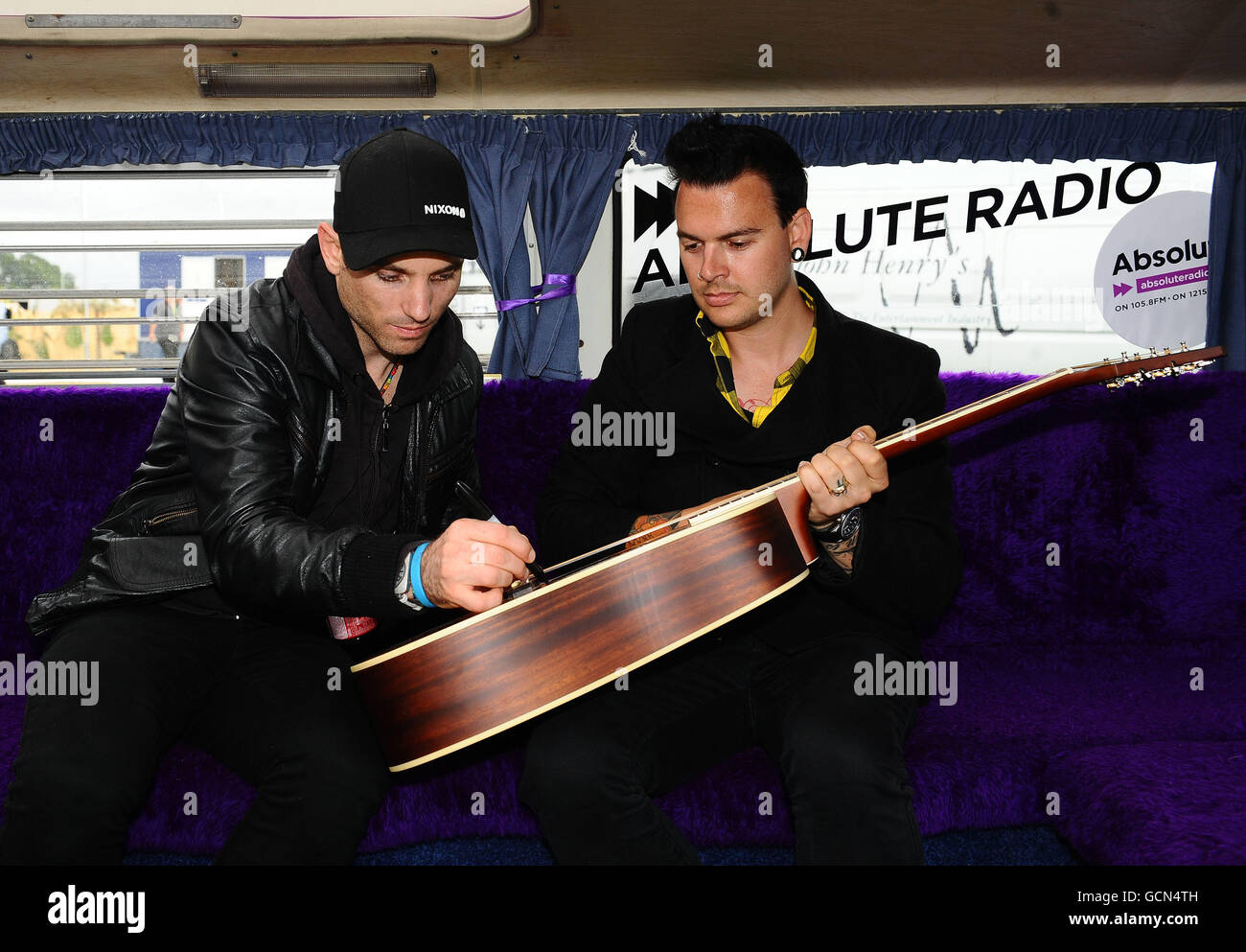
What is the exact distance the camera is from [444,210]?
1759mm

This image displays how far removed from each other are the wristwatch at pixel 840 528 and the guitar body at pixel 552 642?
0.74 feet

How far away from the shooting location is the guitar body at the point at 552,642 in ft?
4.77

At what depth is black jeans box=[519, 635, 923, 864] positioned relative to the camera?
1.58 m

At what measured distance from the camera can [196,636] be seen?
5.96 ft

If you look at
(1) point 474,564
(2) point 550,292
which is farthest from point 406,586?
(2) point 550,292

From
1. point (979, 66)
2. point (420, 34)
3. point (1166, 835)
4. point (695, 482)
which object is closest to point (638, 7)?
point (420, 34)

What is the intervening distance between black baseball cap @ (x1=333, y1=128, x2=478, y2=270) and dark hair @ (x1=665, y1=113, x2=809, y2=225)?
2.10 feet

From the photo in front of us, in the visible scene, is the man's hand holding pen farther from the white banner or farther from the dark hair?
the white banner

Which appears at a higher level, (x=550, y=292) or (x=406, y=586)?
(x=550, y=292)

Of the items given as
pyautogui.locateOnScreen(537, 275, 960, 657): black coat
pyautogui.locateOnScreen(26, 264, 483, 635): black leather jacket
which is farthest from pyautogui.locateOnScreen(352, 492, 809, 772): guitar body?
pyautogui.locateOnScreen(537, 275, 960, 657): black coat

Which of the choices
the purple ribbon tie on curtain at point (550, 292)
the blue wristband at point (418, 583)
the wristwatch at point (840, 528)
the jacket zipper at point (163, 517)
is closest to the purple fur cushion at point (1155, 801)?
the wristwatch at point (840, 528)

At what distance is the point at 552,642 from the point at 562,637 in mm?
17

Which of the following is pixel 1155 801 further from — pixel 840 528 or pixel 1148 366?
pixel 1148 366

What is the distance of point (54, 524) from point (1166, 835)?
2.53 m
